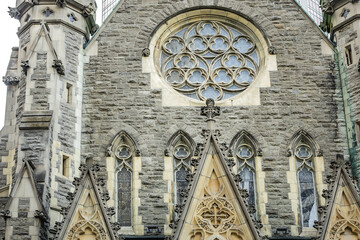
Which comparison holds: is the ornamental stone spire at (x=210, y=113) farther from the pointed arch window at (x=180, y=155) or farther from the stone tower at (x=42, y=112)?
the stone tower at (x=42, y=112)

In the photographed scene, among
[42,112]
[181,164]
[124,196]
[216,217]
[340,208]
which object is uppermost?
[42,112]

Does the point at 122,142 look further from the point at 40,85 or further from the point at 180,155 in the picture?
the point at 40,85

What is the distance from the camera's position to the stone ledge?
1931 cm

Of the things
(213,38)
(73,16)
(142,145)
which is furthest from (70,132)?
(213,38)

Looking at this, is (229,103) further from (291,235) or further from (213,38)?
(291,235)

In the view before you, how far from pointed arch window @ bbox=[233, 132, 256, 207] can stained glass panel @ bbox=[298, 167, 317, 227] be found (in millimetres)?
1198

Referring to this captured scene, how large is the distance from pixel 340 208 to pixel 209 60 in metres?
6.25

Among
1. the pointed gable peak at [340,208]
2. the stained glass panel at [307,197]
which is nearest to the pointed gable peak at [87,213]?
the pointed gable peak at [340,208]

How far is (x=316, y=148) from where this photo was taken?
2044 cm

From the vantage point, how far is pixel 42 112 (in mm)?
19750

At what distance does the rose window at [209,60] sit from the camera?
21.7 meters

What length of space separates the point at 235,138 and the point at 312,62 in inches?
122

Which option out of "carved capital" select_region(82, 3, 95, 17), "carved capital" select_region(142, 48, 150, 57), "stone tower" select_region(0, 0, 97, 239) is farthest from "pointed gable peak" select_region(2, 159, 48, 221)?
"carved capital" select_region(82, 3, 95, 17)

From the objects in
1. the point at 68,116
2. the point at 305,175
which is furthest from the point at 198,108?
the point at 68,116
